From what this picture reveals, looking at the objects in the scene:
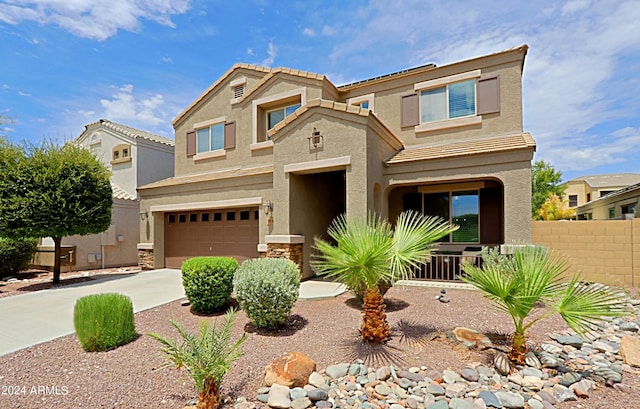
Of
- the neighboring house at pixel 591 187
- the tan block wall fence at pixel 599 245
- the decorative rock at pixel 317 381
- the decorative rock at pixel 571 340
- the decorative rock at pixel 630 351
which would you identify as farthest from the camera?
the neighboring house at pixel 591 187

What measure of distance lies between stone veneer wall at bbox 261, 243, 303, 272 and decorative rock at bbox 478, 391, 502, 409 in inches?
279

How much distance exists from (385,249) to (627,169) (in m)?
44.9

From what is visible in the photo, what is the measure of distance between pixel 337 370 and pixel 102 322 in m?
4.30

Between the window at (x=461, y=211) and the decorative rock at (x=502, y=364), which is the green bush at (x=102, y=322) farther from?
the window at (x=461, y=211)

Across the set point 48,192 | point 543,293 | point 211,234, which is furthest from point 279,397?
point 48,192

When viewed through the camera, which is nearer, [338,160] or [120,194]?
[338,160]

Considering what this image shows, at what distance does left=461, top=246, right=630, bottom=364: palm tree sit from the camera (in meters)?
4.38

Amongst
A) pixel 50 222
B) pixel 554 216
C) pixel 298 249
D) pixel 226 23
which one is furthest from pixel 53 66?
pixel 554 216

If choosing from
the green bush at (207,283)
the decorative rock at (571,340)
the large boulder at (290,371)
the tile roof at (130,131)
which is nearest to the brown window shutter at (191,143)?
the tile roof at (130,131)

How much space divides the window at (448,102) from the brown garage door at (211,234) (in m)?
7.61

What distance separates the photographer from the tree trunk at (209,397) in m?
3.96

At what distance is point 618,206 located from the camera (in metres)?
19.2

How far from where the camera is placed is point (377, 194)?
10.6 m

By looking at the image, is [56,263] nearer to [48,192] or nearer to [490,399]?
[48,192]
